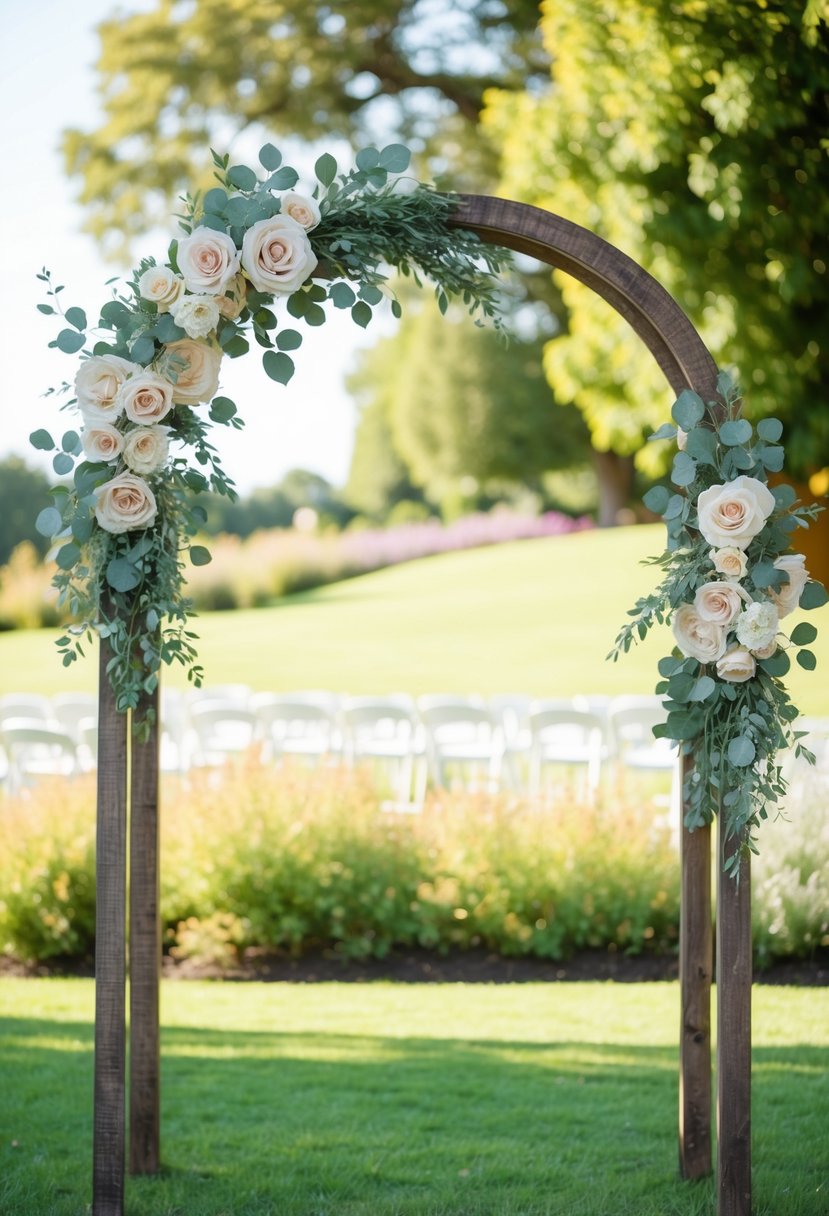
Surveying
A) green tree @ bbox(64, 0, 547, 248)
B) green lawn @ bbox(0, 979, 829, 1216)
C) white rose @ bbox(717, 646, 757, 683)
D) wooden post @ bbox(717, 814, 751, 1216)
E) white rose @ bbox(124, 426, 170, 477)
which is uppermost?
green tree @ bbox(64, 0, 547, 248)

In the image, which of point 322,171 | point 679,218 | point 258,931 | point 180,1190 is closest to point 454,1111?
point 180,1190

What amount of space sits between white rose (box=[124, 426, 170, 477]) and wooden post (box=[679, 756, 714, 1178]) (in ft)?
5.34

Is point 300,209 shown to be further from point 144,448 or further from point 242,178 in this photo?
point 144,448

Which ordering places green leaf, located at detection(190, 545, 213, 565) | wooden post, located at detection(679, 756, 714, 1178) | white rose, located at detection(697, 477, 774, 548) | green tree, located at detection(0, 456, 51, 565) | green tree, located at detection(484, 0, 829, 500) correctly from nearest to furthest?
white rose, located at detection(697, 477, 774, 548), green leaf, located at detection(190, 545, 213, 565), wooden post, located at detection(679, 756, 714, 1178), green tree, located at detection(484, 0, 829, 500), green tree, located at detection(0, 456, 51, 565)

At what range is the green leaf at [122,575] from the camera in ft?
9.89

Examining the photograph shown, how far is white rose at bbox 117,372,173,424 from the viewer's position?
297cm

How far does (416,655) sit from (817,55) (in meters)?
11.1

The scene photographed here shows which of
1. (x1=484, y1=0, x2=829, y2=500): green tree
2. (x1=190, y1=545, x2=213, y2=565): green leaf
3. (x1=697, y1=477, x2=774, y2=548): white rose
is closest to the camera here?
(x1=697, y1=477, x2=774, y2=548): white rose

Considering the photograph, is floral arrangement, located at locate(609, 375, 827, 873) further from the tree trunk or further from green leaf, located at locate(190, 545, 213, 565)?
the tree trunk

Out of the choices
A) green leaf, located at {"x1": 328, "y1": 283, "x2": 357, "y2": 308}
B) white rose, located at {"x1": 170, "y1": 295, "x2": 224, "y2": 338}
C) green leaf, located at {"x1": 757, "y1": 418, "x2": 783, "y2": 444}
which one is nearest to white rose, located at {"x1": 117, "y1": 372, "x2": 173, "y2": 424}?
white rose, located at {"x1": 170, "y1": 295, "x2": 224, "y2": 338}

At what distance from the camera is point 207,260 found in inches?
116

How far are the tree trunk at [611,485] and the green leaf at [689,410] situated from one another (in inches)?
862

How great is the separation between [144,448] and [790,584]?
166 cm

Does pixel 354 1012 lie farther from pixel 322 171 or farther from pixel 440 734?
pixel 440 734
